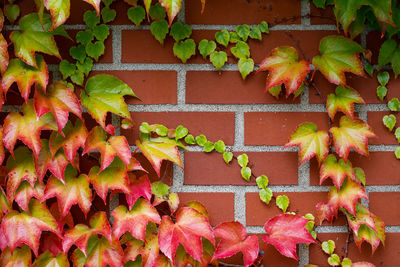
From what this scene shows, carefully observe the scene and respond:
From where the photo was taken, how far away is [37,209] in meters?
0.85

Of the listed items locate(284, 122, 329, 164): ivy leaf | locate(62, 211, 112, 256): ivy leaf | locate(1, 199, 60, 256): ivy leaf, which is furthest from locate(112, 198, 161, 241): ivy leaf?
locate(284, 122, 329, 164): ivy leaf

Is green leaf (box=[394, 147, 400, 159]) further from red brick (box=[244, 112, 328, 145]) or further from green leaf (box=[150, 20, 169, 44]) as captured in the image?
green leaf (box=[150, 20, 169, 44])

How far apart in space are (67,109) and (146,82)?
0.64 feet

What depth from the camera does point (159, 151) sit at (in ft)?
2.76

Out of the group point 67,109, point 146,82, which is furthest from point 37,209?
point 146,82

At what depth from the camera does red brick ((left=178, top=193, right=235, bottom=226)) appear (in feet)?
2.96

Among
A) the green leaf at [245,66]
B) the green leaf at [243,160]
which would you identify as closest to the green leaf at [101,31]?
the green leaf at [245,66]

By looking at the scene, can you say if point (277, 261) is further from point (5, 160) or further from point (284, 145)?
point (5, 160)

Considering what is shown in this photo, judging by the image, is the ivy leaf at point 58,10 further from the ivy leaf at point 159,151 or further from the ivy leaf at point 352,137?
the ivy leaf at point 352,137

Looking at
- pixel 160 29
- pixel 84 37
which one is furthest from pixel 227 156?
pixel 84 37

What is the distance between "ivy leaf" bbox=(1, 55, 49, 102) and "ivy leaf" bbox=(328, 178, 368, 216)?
708 mm

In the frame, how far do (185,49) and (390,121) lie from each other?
1.71 ft

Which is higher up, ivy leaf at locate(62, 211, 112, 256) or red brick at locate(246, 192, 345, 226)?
red brick at locate(246, 192, 345, 226)

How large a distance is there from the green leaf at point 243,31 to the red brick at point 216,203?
38cm
